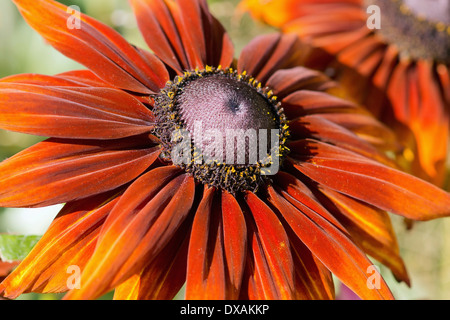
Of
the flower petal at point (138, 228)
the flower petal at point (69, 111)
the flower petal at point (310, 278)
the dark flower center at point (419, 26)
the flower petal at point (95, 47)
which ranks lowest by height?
the flower petal at point (310, 278)

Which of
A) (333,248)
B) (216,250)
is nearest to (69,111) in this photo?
(216,250)

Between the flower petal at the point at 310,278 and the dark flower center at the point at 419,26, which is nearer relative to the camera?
the flower petal at the point at 310,278

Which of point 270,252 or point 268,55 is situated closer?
point 270,252

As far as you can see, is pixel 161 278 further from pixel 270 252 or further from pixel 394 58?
pixel 394 58

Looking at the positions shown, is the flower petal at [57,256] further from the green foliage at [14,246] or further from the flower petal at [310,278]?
the flower petal at [310,278]

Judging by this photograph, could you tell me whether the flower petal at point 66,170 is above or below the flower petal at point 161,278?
above

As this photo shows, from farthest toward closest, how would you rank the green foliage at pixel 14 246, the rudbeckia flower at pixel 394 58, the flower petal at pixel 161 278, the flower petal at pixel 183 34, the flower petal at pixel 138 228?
the rudbeckia flower at pixel 394 58, the flower petal at pixel 183 34, the green foliage at pixel 14 246, the flower petal at pixel 161 278, the flower petal at pixel 138 228

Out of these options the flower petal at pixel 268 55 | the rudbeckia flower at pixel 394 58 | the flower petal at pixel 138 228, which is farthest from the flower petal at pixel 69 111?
the rudbeckia flower at pixel 394 58
